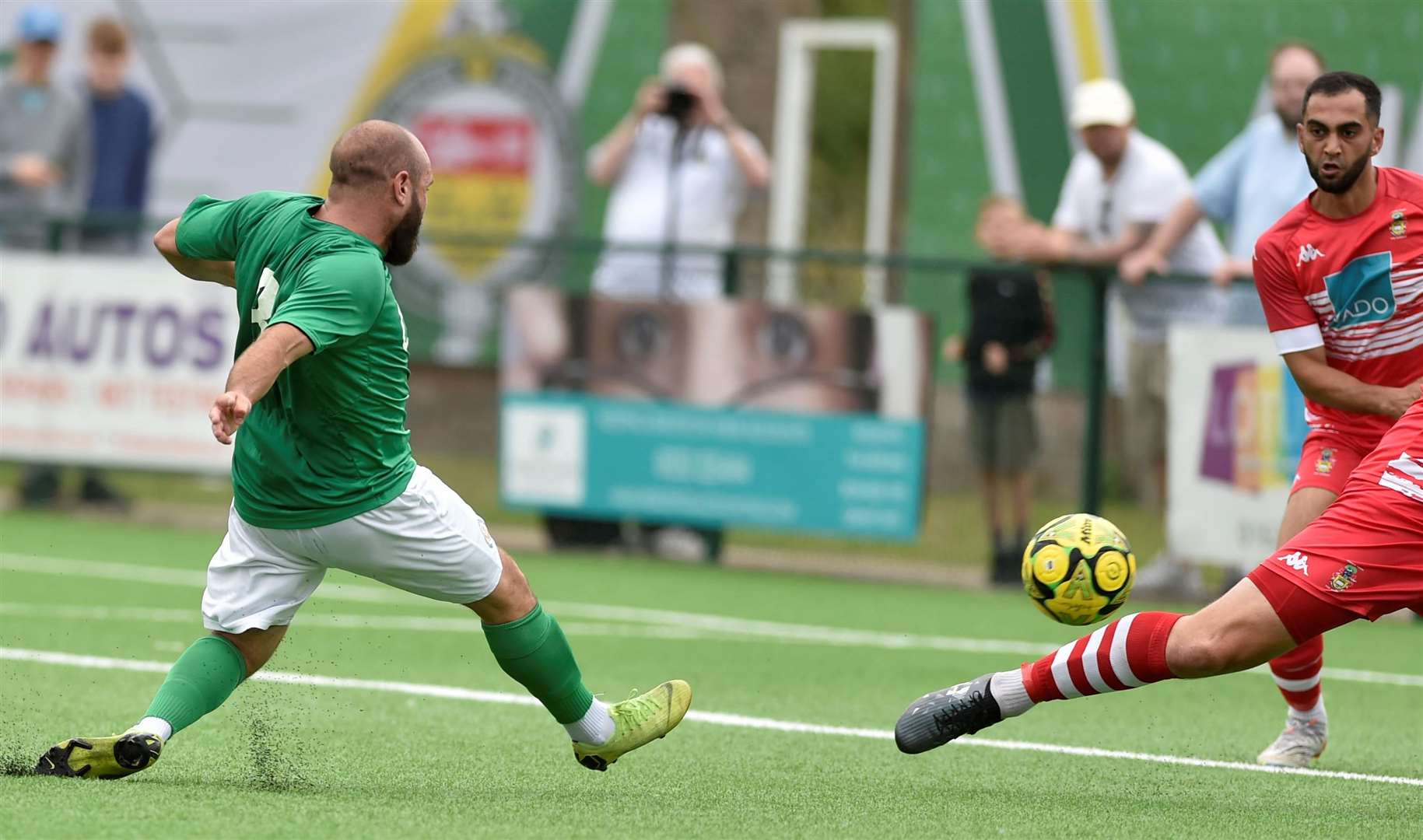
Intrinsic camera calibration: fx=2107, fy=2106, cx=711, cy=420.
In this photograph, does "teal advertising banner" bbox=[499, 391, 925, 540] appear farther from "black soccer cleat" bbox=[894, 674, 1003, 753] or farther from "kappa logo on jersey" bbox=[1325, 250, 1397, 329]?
"black soccer cleat" bbox=[894, 674, 1003, 753]

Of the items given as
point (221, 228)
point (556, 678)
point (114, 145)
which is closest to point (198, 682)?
point (556, 678)

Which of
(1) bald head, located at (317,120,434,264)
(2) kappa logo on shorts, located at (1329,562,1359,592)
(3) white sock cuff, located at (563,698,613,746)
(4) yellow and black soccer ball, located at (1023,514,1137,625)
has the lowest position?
(3) white sock cuff, located at (563,698,613,746)

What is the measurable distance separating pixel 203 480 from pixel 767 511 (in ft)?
12.9

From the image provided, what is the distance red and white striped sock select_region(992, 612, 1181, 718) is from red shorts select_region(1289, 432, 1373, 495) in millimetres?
970

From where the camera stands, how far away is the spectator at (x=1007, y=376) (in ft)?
39.1

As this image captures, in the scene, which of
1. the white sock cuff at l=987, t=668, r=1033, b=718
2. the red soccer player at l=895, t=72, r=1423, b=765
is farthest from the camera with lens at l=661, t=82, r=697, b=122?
the white sock cuff at l=987, t=668, r=1033, b=718

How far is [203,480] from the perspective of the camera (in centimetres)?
1380

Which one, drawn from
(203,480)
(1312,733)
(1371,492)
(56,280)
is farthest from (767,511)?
(1371,492)

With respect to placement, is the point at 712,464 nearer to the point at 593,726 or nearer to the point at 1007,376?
the point at 1007,376

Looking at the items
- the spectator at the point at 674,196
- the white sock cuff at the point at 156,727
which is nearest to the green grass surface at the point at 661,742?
the white sock cuff at the point at 156,727

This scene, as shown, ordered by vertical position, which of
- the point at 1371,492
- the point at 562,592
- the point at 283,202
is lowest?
the point at 562,592

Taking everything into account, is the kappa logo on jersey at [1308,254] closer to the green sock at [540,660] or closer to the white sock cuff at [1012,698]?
the white sock cuff at [1012,698]

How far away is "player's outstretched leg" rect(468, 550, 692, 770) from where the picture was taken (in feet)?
19.0

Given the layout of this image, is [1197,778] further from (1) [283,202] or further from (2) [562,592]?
(2) [562,592]
